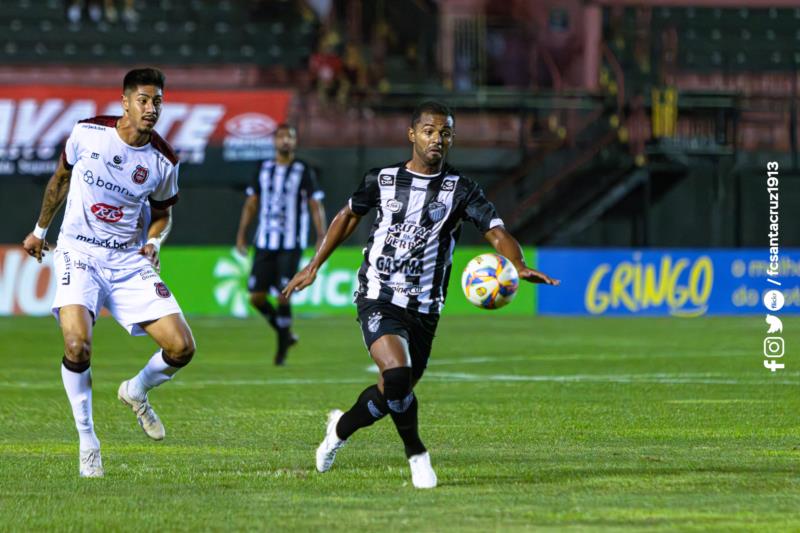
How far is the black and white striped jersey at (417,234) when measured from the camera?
788 cm

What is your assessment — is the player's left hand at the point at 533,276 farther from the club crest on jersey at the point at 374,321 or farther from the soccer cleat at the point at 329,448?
the soccer cleat at the point at 329,448

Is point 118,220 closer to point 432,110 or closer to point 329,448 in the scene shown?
point 329,448

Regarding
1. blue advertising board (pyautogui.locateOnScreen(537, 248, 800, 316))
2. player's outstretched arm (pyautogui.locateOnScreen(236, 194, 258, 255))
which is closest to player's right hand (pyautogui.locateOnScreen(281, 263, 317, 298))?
player's outstretched arm (pyautogui.locateOnScreen(236, 194, 258, 255))

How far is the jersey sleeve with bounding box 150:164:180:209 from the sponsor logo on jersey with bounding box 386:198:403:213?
59.9 inches

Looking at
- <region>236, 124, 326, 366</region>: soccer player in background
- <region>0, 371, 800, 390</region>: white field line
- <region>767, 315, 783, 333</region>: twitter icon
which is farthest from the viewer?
<region>767, 315, 783, 333</region>: twitter icon

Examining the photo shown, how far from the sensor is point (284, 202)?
16.2 m

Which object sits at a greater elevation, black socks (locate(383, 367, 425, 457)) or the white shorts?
the white shorts

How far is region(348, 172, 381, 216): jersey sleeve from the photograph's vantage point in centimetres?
800

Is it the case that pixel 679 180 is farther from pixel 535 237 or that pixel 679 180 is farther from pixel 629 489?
pixel 629 489

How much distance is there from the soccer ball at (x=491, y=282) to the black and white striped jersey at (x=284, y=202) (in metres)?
8.31

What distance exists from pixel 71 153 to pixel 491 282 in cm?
250

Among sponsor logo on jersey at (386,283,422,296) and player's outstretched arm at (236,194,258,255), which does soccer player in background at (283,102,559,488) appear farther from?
player's outstretched arm at (236,194,258,255)

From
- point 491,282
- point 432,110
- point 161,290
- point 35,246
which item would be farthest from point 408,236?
point 35,246

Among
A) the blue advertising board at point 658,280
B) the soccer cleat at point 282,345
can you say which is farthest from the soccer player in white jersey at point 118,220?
the blue advertising board at point 658,280
